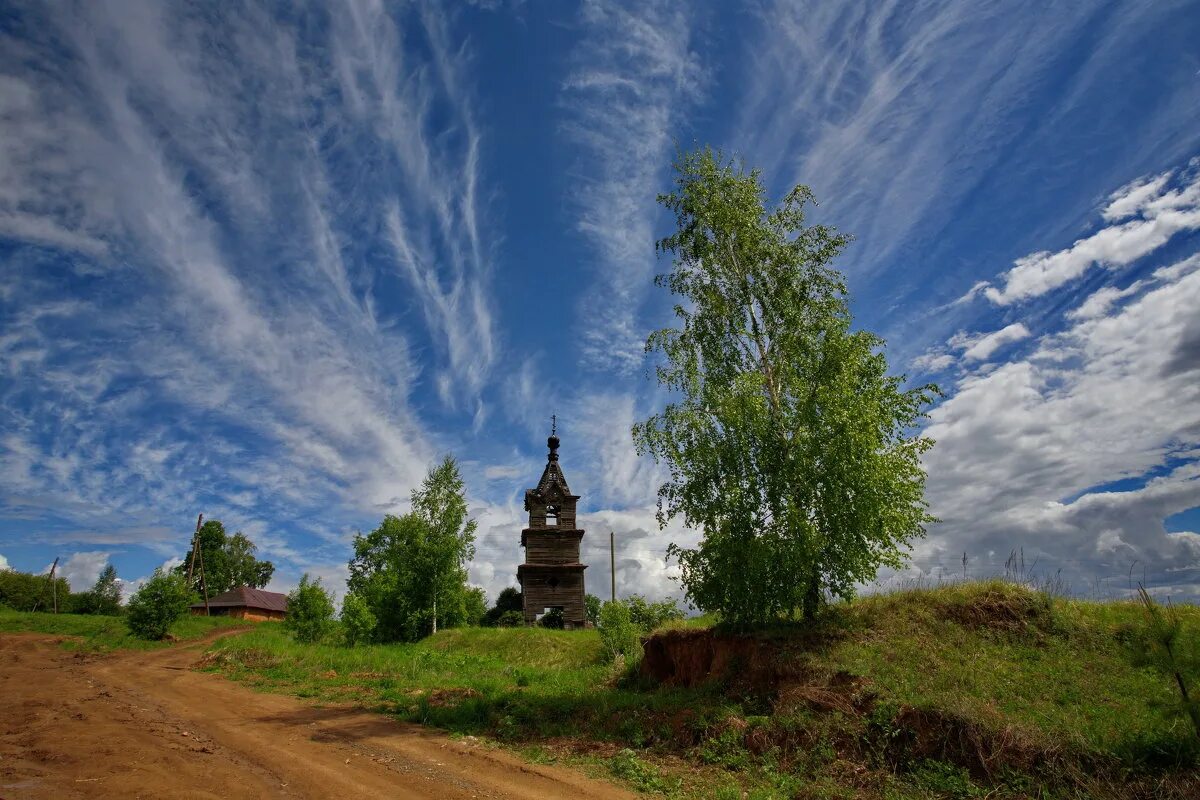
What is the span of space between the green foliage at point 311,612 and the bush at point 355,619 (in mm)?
1437

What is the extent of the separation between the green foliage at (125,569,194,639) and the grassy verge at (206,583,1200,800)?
21.0 metres

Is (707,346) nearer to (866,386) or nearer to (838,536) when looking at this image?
(866,386)

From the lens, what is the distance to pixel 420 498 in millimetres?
37156

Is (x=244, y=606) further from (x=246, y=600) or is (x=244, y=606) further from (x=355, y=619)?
(x=355, y=619)

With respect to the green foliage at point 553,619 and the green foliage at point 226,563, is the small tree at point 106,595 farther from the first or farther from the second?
the green foliage at point 553,619

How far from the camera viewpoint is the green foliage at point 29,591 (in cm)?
5981

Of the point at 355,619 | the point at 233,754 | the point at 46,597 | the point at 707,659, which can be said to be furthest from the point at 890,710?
the point at 46,597

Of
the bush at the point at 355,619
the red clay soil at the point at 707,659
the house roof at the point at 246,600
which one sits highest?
the house roof at the point at 246,600

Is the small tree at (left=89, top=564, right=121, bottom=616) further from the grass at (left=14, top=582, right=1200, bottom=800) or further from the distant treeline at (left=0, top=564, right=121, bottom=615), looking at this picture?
the grass at (left=14, top=582, right=1200, bottom=800)

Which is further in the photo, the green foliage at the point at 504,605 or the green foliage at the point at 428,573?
the green foliage at the point at 504,605

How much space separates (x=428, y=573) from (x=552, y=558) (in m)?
7.55

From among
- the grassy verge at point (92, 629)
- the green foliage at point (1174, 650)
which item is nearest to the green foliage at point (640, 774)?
the green foliage at point (1174, 650)

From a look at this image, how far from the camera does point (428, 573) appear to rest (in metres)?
34.6

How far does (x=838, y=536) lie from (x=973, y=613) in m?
3.27
